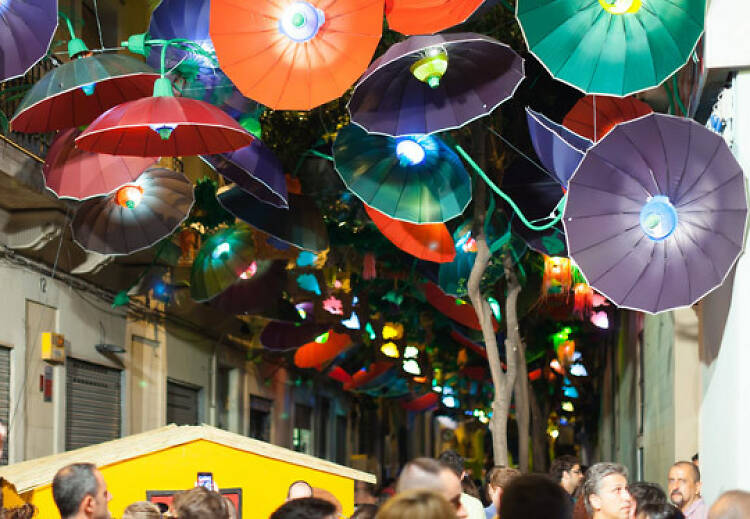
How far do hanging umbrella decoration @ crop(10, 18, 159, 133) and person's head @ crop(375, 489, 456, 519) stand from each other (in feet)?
21.7

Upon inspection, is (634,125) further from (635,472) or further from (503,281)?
(635,472)

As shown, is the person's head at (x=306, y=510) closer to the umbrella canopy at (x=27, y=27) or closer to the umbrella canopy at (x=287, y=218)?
the umbrella canopy at (x=27, y=27)

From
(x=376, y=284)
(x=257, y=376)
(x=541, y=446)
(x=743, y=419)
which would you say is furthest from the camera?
(x=257, y=376)

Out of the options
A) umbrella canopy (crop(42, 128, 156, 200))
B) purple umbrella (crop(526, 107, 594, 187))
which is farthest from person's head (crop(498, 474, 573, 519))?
umbrella canopy (crop(42, 128, 156, 200))

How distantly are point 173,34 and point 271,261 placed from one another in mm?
6609

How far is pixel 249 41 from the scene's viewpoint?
965 centimetres

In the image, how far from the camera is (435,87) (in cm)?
1050

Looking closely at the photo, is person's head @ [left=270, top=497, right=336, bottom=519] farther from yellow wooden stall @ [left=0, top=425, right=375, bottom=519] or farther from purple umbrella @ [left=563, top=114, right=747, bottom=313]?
yellow wooden stall @ [left=0, top=425, right=375, bottom=519]

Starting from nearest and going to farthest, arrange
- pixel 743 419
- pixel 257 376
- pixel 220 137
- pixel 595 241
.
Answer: pixel 743 419
pixel 595 241
pixel 220 137
pixel 257 376

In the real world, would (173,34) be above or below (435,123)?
above

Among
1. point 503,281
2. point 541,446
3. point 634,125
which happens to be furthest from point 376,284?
point 634,125

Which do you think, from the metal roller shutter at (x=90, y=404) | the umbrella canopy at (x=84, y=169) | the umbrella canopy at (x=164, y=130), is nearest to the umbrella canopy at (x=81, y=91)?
the umbrella canopy at (x=164, y=130)

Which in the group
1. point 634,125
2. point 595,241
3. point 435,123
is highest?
point 435,123

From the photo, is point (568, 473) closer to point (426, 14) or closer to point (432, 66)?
point (432, 66)
